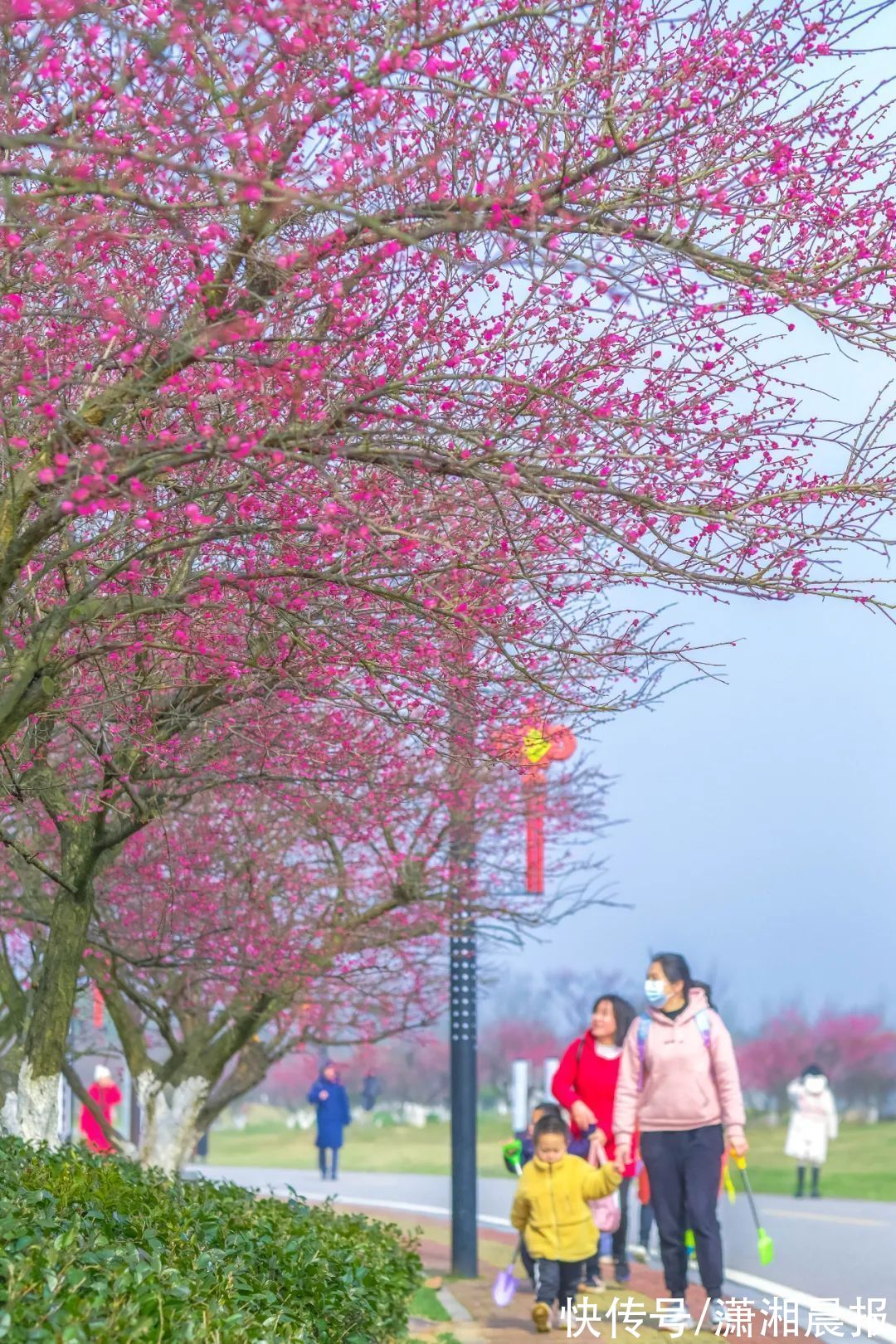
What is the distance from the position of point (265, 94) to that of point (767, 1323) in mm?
8130

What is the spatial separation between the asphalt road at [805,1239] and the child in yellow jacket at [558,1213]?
146 cm

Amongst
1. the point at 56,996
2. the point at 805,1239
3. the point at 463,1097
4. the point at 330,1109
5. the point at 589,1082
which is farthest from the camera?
the point at 330,1109

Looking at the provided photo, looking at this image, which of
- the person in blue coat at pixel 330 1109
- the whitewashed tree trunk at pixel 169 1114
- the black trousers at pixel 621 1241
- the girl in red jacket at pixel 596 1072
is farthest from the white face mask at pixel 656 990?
the person in blue coat at pixel 330 1109

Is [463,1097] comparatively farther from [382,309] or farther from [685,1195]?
[382,309]

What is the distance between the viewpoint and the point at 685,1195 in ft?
33.1

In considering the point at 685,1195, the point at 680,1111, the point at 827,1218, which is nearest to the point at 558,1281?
the point at 685,1195

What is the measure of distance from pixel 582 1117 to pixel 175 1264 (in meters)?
5.46

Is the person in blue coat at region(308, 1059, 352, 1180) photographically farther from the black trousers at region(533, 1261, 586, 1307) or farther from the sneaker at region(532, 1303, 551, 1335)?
the sneaker at region(532, 1303, 551, 1335)

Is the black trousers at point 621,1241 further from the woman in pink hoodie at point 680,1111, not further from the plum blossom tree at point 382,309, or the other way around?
the plum blossom tree at point 382,309

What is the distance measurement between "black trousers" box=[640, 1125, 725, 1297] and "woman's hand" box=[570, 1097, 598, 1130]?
1.20m

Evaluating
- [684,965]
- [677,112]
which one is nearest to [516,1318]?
[684,965]

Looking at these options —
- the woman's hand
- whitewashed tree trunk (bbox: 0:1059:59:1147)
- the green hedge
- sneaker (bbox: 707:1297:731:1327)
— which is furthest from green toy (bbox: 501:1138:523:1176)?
whitewashed tree trunk (bbox: 0:1059:59:1147)

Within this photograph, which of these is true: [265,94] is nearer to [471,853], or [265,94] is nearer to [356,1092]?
[471,853]

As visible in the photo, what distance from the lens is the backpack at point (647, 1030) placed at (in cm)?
1022
